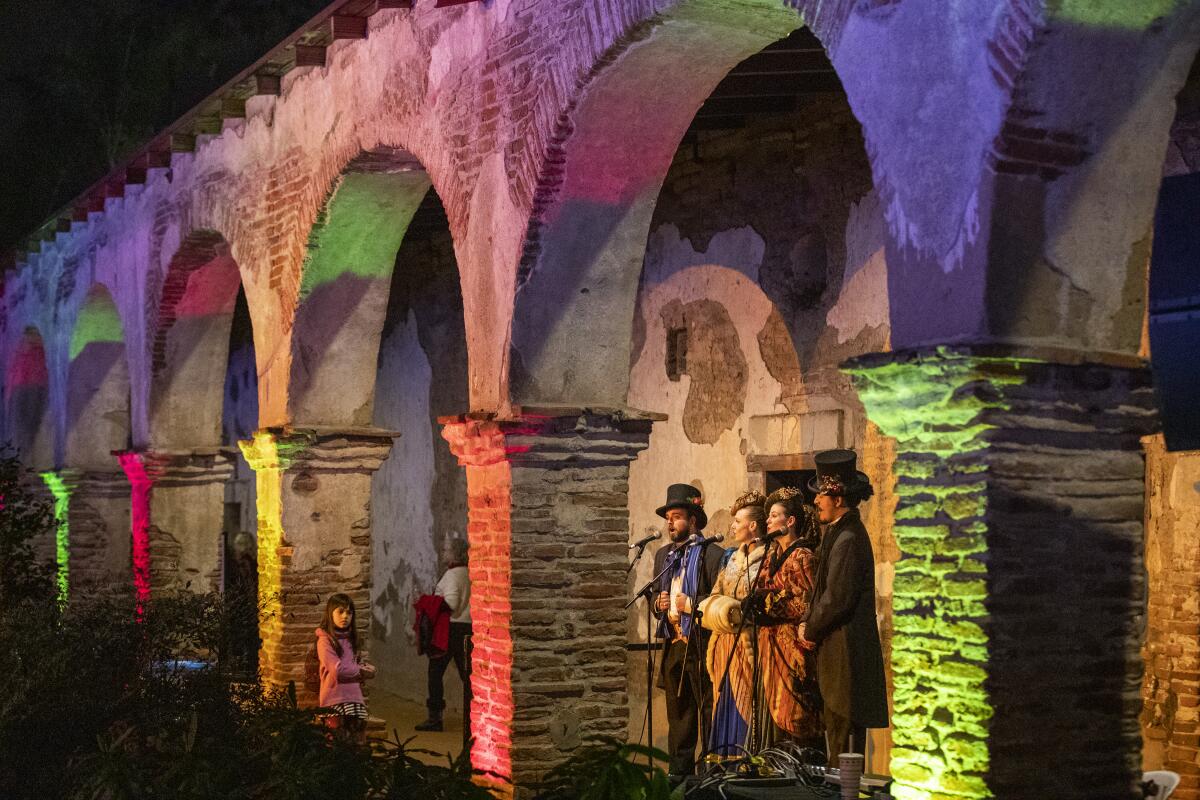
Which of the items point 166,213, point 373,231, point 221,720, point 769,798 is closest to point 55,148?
point 166,213

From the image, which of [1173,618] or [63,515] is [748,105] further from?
[63,515]

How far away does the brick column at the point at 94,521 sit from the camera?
16.4 m

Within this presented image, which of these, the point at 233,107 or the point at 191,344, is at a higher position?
the point at 233,107

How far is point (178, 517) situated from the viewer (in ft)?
46.4

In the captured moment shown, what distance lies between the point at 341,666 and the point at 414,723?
3542 mm

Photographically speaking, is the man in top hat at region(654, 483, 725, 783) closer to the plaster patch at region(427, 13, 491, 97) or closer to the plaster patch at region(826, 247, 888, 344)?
the plaster patch at region(826, 247, 888, 344)

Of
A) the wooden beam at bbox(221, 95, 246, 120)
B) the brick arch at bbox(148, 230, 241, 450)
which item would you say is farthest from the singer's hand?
the brick arch at bbox(148, 230, 241, 450)

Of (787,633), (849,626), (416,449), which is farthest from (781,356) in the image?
(416,449)

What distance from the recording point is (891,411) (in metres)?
5.03

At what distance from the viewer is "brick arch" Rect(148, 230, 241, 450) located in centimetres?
1307

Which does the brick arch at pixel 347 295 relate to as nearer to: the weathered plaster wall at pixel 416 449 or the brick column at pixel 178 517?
the weathered plaster wall at pixel 416 449

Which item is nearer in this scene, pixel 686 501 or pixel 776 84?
pixel 686 501

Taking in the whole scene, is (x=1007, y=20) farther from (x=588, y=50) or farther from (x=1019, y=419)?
(x=588, y=50)

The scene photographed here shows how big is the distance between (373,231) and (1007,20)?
6.20m
